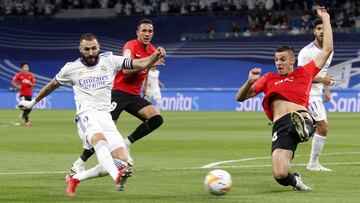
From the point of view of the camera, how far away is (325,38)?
1254 centimetres

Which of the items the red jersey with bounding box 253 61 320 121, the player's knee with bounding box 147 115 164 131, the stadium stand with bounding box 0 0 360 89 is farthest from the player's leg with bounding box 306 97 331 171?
the stadium stand with bounding box 0 0 360 89

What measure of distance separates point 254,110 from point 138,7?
15.2 m

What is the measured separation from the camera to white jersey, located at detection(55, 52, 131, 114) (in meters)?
12.2

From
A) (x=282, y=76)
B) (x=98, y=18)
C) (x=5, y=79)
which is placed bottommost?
(x=5, y=79)

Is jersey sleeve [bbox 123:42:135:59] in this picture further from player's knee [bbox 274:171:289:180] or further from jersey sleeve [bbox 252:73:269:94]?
player's knee [bbox 274:171:289:180]

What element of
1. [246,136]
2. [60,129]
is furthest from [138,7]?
[246,136]

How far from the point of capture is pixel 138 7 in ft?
185

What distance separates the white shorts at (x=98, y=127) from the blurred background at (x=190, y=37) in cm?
3062

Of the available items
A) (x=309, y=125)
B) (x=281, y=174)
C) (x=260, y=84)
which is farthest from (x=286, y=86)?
(x=281, y=174)

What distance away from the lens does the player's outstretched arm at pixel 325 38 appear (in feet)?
40.4

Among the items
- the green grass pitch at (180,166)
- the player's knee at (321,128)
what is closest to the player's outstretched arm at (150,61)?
the green grass pitch at (180,166)

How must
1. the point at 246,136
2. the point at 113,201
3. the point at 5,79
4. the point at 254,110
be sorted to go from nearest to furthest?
1. the point at 113,201
2. the point at 246,136
3. the point at 254,110
4. the point at 5,79

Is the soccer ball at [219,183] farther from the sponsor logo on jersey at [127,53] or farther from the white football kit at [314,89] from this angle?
the sponsor logo on jersey at [127,53]

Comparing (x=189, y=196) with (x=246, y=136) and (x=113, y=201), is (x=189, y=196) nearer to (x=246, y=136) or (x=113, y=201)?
(x=113, y=201)
